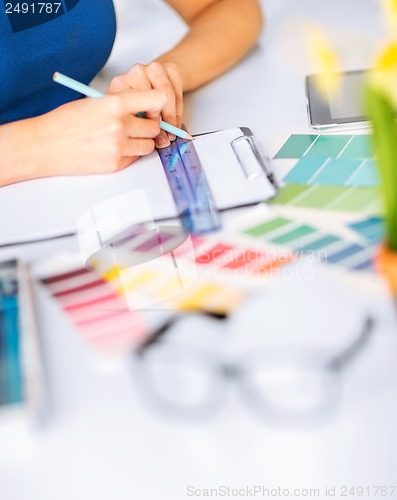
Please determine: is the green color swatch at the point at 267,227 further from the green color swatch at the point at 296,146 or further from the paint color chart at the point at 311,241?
the green color swatch at the point at 296,146

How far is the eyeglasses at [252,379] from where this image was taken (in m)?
0.49

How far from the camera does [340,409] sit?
49 centimetres

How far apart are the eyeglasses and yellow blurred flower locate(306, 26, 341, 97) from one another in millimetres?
491

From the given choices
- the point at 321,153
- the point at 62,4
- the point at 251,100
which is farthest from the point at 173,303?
the point at 62,4

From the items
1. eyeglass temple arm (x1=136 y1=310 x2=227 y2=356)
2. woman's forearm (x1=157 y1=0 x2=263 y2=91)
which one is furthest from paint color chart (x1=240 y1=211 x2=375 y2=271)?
woman's forearm (x1=157 y1=0 x2=263 y2=91)

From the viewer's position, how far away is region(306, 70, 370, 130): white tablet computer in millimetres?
851

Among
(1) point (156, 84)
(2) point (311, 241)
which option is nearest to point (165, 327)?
(2) point (311, 241)

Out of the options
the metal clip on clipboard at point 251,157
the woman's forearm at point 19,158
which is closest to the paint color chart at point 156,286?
the metal clip on clipboard at point 251,157

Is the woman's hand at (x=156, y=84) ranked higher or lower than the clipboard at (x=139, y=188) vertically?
higher

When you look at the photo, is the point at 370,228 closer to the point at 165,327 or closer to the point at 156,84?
the point at 165,327

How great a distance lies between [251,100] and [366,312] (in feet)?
1.57

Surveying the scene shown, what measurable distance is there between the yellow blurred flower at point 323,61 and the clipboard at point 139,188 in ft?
0.48

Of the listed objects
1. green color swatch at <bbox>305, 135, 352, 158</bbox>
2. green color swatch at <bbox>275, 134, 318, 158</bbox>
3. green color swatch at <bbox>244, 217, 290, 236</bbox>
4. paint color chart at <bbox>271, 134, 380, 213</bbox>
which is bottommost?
green color swatch at <bbox>244, 217, 290, 236</bbox>

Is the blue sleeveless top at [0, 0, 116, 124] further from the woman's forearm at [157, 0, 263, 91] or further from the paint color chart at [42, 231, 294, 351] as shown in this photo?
the paint color chart at [42, 231, 294, 351]
